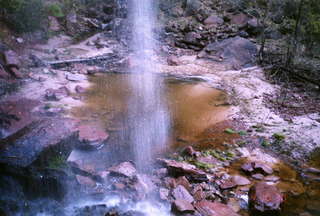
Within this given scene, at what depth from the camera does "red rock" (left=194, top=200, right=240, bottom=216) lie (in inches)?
158

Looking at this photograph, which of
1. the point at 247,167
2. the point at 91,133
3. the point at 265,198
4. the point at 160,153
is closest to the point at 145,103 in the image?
the point at 91,133

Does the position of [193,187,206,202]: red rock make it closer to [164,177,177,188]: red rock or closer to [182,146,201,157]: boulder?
[164,177,177,188]: red rock

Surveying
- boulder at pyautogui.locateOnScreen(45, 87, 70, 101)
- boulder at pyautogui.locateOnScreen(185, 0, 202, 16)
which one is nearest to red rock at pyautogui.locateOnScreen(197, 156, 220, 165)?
boulder at pyautogui.locateOnScreen(45, 87, 70, 101)

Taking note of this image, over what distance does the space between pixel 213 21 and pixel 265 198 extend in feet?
36.8

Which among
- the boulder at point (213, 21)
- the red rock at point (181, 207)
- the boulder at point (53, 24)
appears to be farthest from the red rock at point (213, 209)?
the boulder at point (213, 21)

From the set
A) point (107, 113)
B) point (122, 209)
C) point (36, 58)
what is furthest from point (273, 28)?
point (122, 209)

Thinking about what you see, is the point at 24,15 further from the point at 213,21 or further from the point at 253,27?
the point at 253,27

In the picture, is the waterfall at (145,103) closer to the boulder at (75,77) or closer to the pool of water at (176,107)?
the pool of water at (176,107)

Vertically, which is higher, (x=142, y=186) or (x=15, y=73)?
(x=15, y=73)

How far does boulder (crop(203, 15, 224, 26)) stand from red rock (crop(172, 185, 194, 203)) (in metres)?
10.9

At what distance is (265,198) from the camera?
4156 millimetres

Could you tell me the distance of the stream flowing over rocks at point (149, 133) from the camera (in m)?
4.20

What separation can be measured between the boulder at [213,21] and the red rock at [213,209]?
439 inches

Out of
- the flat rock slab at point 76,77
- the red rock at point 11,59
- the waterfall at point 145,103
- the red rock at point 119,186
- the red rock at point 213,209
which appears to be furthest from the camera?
the flat rock slab at point 76,77
